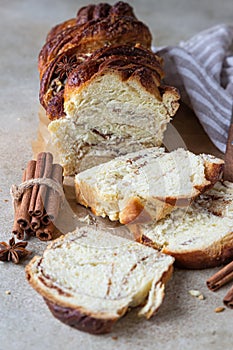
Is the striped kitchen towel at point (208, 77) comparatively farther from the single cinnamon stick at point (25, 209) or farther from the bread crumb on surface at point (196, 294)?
the bread crumb on surface at point (196, 294)

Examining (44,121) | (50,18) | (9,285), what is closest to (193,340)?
(9,285)

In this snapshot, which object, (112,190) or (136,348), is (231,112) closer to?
(112,190)

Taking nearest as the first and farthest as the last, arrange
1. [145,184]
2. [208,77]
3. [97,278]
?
[97,278], [145,184], [208,77]

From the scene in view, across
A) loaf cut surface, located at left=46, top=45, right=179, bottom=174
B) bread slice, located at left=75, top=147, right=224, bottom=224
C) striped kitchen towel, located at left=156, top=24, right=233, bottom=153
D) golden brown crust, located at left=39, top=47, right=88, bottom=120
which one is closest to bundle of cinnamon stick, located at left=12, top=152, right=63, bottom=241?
bread slice, located at left=75, top=147, right=224, bottom=224

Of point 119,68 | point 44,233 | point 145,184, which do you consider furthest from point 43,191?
point 119,68

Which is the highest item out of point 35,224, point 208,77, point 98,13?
point 98,13

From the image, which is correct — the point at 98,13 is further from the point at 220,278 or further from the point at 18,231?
the point at 220,278
